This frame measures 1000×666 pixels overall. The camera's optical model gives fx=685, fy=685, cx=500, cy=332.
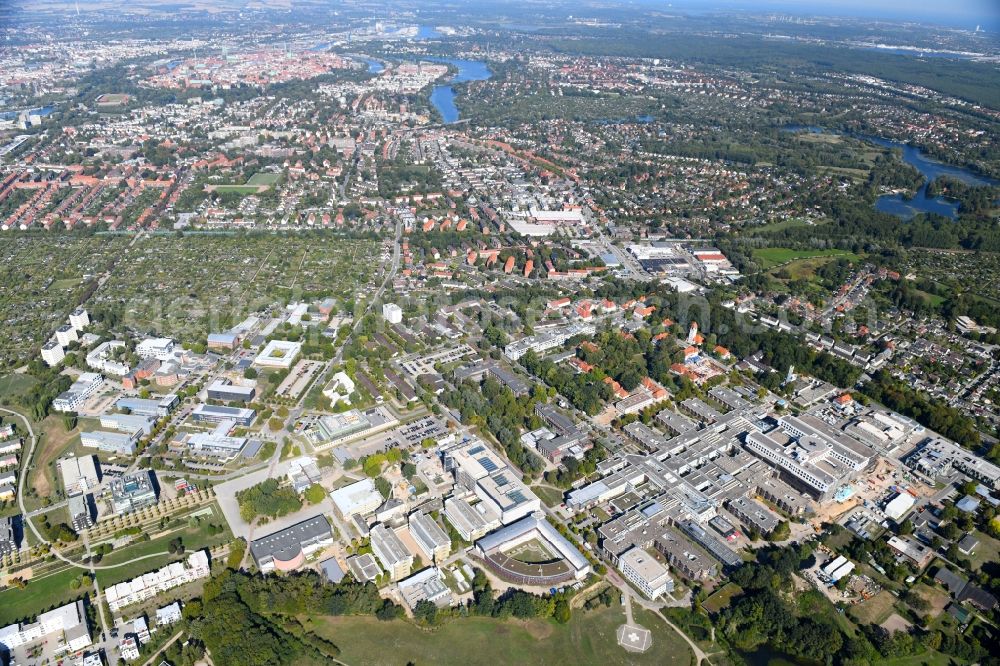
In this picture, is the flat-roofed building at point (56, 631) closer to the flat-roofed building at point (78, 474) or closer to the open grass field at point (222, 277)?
the flat-roofed building at point (78, 474)

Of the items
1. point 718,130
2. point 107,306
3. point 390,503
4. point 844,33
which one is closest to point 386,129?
point 718,130

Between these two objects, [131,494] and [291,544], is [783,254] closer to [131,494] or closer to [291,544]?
[291,544]

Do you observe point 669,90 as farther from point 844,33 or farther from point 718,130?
point 844,33

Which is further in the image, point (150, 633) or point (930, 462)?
point (930, 462)

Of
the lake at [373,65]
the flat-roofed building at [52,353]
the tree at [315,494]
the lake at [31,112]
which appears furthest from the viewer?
the lake at [373,65]

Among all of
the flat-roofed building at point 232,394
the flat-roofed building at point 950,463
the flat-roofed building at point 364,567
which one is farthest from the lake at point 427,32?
the flat-roofed building at point 364,567

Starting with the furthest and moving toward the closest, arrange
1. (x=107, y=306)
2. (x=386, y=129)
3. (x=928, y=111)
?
(x=928, y=111) < (x=386, y=129) < (x=107, y=306)

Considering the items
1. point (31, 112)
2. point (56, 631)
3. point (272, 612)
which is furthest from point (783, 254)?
point (31, 112)
